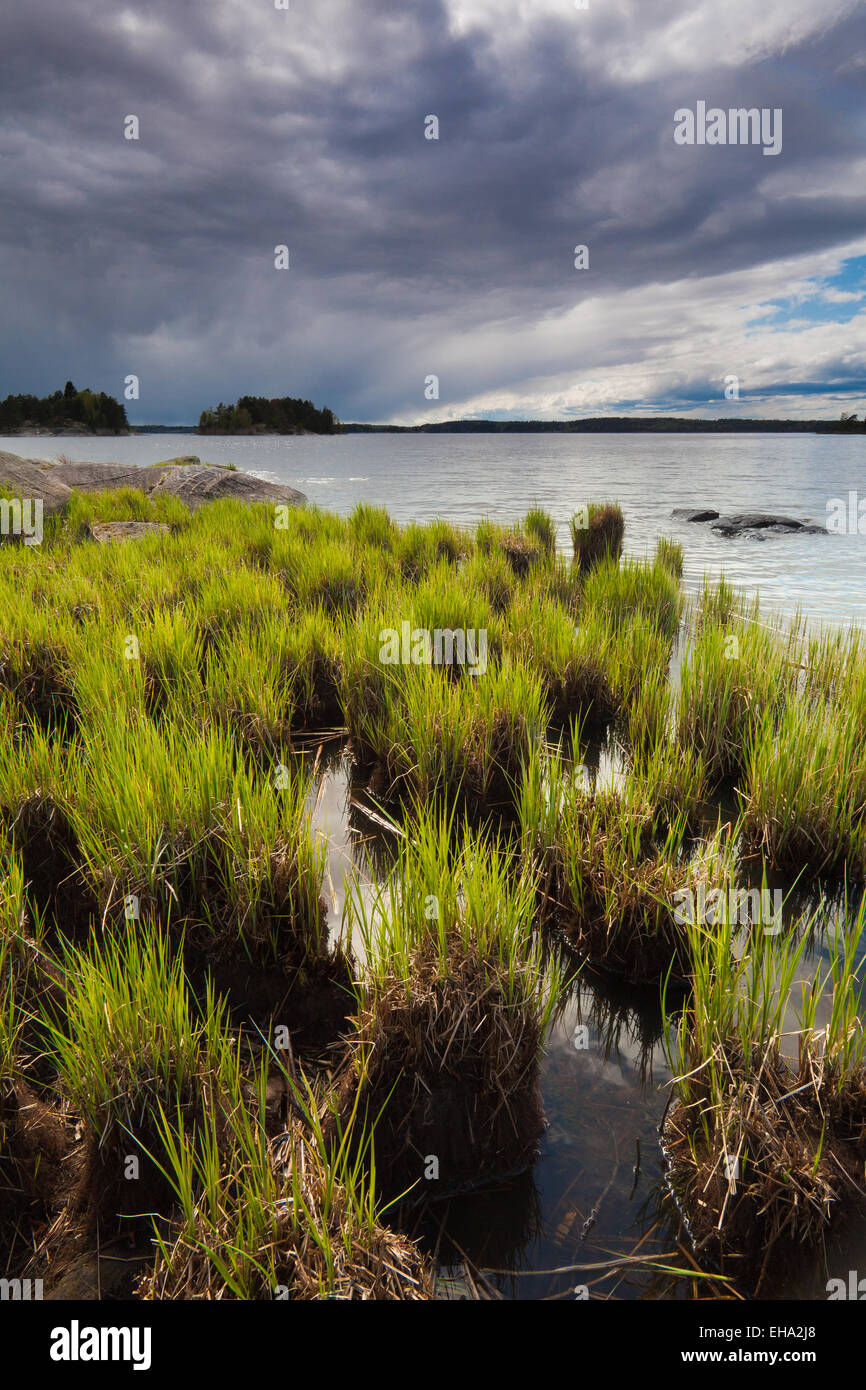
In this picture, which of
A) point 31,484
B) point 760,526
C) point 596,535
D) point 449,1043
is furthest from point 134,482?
point 449,1043

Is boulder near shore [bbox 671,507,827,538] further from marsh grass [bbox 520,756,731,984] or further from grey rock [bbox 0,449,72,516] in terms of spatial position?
marsh grass [bbox 520,756,731,984]

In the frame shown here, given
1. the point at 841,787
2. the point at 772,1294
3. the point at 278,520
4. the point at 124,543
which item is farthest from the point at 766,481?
the point at 772,1294

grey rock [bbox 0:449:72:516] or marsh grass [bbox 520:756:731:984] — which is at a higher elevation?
grey rock [bbox 0:449:72:516]

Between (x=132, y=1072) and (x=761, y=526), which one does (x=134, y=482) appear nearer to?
(x=761, y=526)

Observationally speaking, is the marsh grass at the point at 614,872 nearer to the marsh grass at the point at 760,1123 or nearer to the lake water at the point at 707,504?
the marsh grass at the point at 760,1123

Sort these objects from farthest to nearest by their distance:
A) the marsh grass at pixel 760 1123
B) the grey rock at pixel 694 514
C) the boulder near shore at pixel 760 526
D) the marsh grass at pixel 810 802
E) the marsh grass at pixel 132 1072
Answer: the grey rock at pixel 694 514 → the boulder near shore at pixel 760 526 → the marsh grass at pixel 810 802 → the marsh grass at pixel 132 1072 → the marsh grass at pixel 760 1123

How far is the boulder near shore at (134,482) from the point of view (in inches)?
514

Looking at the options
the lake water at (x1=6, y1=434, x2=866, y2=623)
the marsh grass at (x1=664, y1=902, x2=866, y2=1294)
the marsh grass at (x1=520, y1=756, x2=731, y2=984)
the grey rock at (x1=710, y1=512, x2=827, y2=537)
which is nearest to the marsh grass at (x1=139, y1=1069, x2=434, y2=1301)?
the marsh grass at (x1=664, y1=902, x2=866, y2=1294)

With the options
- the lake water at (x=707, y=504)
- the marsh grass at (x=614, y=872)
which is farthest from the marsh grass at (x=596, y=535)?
the marsh grass at (x=614, y=872)

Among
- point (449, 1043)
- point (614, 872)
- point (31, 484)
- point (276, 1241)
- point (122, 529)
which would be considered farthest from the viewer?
point (31, 484)

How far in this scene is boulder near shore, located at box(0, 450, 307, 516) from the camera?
13.0m

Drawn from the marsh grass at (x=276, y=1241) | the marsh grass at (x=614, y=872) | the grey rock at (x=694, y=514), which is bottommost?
the marsh grass at (x=276, y=1241)

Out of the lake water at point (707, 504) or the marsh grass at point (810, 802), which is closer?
the marsh grass at point (810, 802)

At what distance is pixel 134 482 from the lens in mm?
17094
